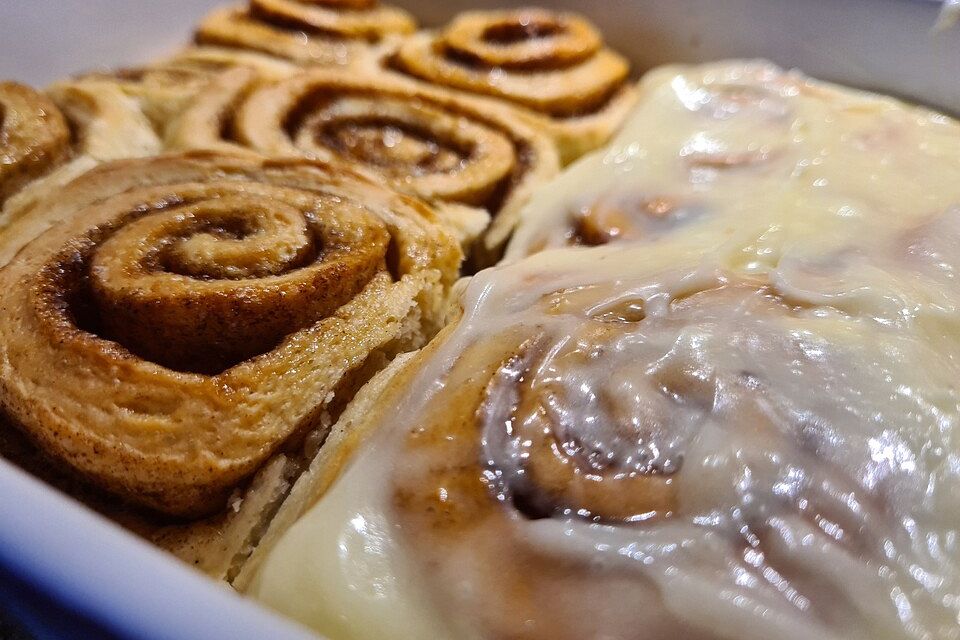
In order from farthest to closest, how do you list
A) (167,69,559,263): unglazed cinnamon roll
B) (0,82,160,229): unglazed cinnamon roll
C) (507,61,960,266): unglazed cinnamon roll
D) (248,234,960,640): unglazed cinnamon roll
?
(167,69,559,263): unglazed cinnamon roll < (0,82,160,229): unglazed cinnamon roll < (507,61,960,266): unglazed cinnamon roll < (248,234,960,640): unglazed cinnamon roll

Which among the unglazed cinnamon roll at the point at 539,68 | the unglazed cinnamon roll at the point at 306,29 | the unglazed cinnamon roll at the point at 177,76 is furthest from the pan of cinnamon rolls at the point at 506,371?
the unglazed cinnamon roll at the point at 306,29

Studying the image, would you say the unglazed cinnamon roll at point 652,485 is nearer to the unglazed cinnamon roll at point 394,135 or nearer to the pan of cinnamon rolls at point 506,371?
the pan of cinnamon rolls at point 506,371

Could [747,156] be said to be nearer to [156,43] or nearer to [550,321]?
[550,321]

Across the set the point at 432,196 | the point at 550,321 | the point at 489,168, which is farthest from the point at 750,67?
the point at 550,321

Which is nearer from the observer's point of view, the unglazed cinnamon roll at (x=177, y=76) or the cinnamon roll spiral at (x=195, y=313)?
the cinnamon roll spiral at (x=195, y=313)

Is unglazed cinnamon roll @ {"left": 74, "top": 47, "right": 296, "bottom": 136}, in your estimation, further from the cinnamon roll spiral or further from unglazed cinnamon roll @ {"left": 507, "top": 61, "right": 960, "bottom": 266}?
unglazed cinnamon roll @ {"left": 507, "top": 61, "right": 960, "bottom": 266}

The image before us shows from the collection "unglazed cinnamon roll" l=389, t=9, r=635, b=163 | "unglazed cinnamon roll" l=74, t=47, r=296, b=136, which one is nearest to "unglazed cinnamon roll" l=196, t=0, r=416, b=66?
"unglazed cinnamon roll" l=74, t=47, r=296, b=136
